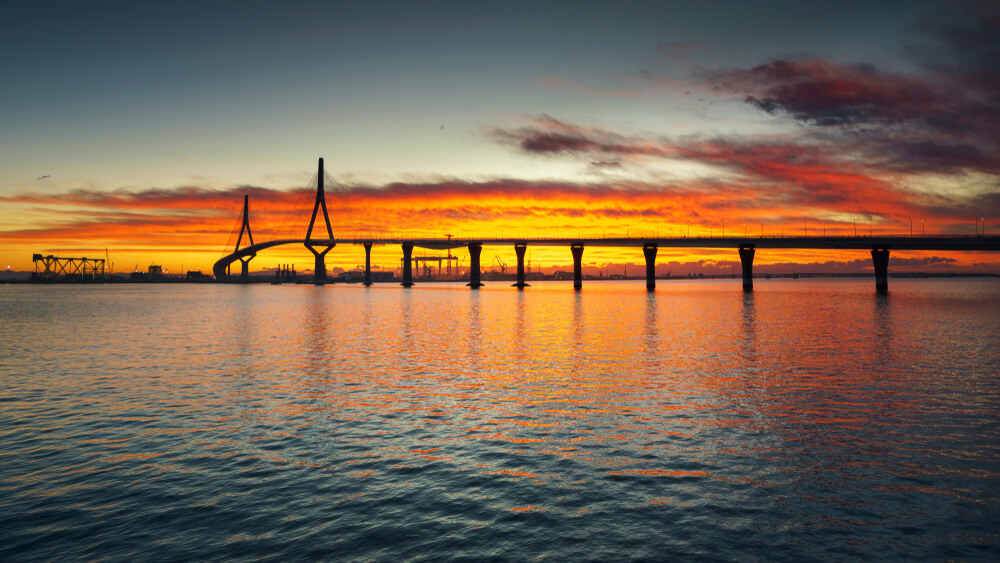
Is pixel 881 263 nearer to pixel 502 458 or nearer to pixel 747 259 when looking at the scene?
pixel 747 259

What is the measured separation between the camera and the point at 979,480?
14344 mm

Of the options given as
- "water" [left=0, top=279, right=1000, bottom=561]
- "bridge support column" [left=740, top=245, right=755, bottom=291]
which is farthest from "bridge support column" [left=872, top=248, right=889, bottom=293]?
"water" [left=0, top=279, right=1000, bottom=561]

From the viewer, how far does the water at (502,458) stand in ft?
36.9

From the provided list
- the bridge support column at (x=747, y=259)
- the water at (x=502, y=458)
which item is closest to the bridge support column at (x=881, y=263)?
the bridge support column at (x=747, y=259)

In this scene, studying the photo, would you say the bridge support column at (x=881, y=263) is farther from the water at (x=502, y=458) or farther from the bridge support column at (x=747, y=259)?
the water at (x=502, y=458)

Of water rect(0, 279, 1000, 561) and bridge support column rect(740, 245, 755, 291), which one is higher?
bridge support column rect(740, 245, 755, 291)

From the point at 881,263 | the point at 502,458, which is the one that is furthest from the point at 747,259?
the point at 502,458

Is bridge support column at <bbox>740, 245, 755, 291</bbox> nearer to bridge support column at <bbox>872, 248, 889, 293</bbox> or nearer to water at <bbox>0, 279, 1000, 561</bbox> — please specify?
bridge support column at <bbox>872, 248, 889, 293</bbox>

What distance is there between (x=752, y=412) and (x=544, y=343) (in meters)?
25.5

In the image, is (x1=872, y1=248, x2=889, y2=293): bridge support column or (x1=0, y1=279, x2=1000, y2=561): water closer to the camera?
(x1=0, y1=279, x2=1000, y2=561): water

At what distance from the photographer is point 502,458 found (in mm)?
16562

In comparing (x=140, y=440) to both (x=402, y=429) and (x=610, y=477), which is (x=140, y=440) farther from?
(x=610, y=477)

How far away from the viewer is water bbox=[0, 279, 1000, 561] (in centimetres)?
1126

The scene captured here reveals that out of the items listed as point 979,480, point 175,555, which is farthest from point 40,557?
point 979,480
